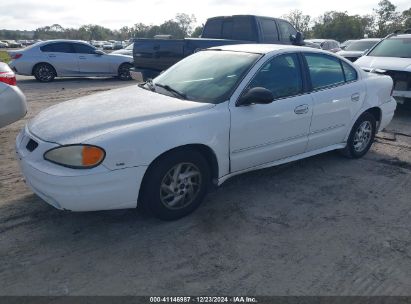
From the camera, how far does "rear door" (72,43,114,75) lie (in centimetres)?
1347

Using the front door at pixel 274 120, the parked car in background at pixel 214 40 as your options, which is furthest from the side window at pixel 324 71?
the parked car in background at pixel 214 40

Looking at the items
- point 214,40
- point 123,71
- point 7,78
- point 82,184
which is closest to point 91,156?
point 82,184

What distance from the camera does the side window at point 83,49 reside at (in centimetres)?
1345

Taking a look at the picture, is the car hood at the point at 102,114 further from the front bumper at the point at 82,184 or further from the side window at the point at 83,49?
the side window at the point at 83,49

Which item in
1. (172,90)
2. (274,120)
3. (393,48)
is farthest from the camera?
(393,48)

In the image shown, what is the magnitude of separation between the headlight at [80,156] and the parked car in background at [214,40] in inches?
207

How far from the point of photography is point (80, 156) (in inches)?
118

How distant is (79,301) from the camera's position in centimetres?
255

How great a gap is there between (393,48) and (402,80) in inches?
69.5

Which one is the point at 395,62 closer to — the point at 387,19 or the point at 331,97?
the point at 331,97

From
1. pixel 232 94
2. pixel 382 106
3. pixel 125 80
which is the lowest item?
pixel 125 80

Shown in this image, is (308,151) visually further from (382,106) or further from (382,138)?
(382,138)

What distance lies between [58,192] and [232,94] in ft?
5.97

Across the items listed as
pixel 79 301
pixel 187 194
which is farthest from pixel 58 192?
pixel 187 194
